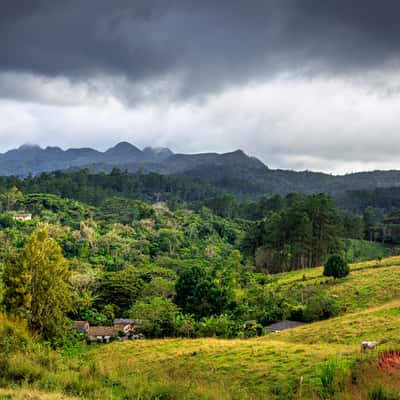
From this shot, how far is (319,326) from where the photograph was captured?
24.2 meters

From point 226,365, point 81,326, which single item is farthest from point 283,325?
point 81,326

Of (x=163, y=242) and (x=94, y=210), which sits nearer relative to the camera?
(x=163, y=242)

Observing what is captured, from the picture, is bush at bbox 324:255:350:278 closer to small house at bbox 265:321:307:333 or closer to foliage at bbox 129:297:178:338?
small house at bbox 265:321:307:333

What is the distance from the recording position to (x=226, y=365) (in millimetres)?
16422

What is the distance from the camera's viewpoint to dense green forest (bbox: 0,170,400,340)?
27.1 metres

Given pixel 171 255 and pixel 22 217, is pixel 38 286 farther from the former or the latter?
pixel 22 217

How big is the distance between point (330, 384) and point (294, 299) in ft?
82.4

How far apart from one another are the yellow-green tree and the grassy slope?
3.64m

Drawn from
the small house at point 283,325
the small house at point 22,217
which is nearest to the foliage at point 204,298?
the small house at point 283,325

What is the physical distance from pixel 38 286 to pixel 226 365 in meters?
13.2

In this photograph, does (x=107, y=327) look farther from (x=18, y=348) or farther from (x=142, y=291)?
(x=18, y=348)

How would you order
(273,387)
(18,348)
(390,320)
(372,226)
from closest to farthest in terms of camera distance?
1. (273,387)
2. (18,348)
3. (390,320)
4. (372,226)

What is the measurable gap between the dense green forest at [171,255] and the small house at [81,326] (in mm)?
1292

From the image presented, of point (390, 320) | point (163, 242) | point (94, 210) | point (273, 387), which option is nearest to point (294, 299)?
point (390, 320)
